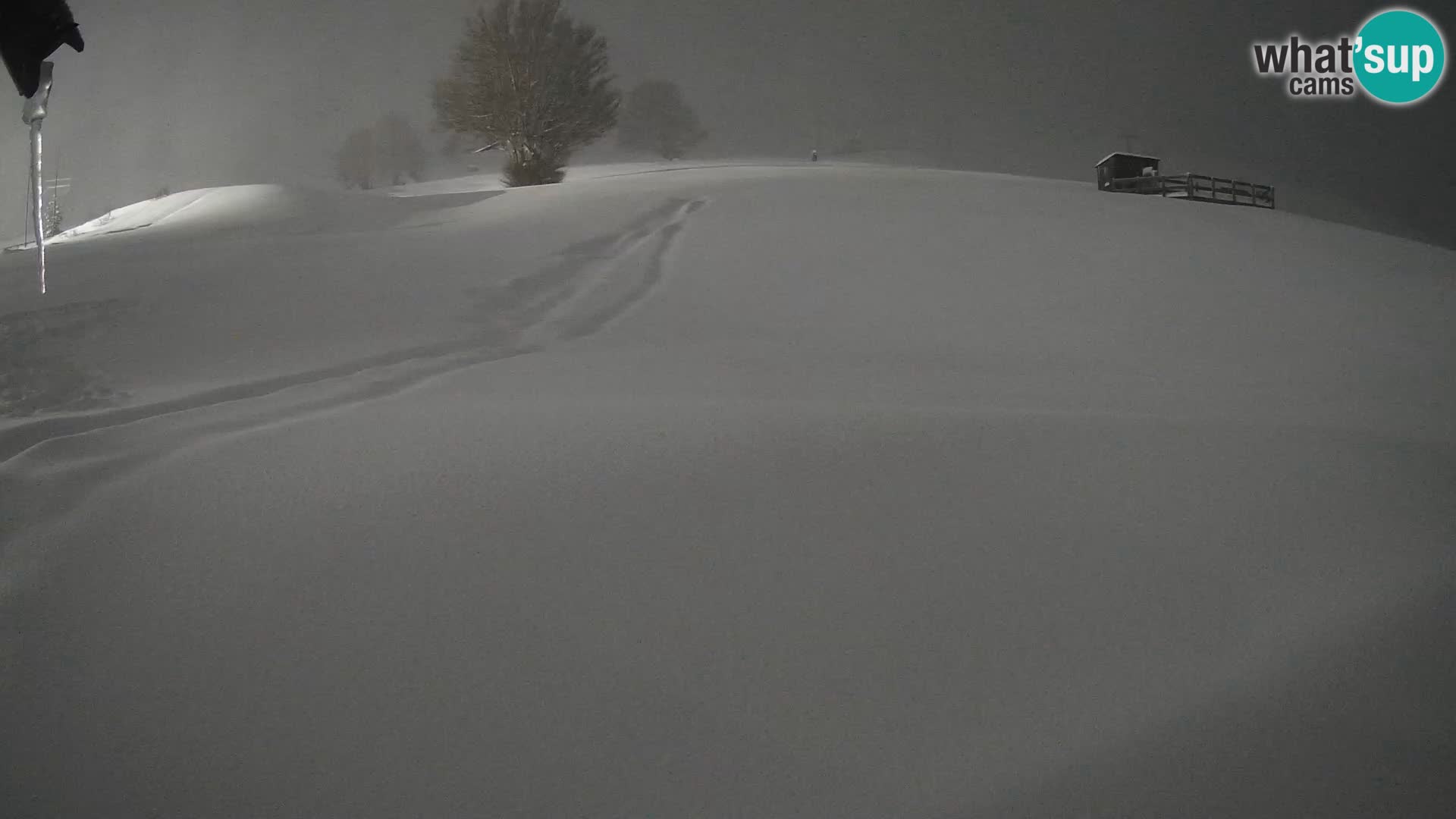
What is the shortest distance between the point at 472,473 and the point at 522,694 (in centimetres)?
163

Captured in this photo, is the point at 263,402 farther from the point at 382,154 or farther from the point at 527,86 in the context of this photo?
the point at 382,154

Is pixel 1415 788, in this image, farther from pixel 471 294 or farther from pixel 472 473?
pixel 471 294

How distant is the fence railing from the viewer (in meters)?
20.2

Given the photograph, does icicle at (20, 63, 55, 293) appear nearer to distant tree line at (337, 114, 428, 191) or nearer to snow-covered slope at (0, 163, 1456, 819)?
snow-covered slope at (0, 163, 1456, 819)

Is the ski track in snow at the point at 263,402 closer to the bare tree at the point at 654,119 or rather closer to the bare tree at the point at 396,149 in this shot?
the bare tree at the point at 654,119

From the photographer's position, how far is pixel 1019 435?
4594 millimetres

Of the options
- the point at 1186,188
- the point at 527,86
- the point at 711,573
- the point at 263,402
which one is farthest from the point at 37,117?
the point at 1186,188

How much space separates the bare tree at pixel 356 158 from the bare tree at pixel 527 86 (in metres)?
28.6

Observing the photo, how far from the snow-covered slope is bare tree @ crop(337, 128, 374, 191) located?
46.5m

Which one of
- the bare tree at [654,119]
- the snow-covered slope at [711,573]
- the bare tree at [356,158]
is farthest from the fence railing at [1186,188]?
the bare tree at [356,158]

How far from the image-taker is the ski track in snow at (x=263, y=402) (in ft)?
12.6

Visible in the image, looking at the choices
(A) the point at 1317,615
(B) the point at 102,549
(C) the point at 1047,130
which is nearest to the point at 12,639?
(B) the point at 102,549

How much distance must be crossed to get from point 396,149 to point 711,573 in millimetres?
53532

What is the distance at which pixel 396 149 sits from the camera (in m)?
49.3
